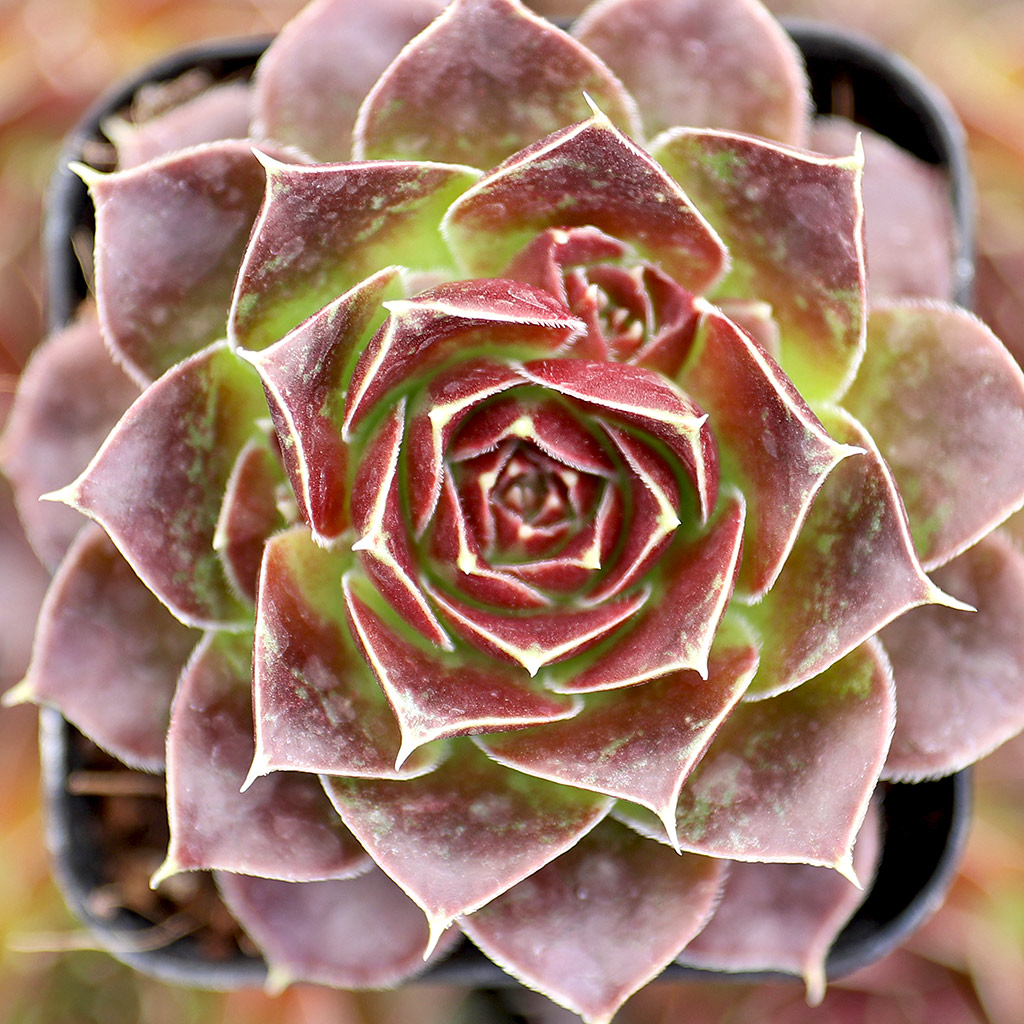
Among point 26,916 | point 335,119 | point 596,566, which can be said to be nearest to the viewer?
point 596,566

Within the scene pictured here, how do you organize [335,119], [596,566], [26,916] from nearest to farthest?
[596,566] → [335,119] → [26,916]

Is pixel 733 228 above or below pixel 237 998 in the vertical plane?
above

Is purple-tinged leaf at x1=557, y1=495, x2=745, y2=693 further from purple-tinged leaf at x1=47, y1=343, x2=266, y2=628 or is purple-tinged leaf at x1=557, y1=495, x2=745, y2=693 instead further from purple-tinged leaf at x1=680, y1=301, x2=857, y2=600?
purple-tinged leaf at x1=47, y1=343, x2=266, y2=628

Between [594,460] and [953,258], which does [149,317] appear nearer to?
[594,460]

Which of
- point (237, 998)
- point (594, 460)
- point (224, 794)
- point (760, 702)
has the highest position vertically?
point (594, 460)

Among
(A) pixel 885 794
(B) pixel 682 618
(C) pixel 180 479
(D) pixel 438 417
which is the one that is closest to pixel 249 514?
(C) pixel 180 479

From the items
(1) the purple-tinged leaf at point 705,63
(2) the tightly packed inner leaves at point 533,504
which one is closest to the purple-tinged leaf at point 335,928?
(2) the tightly packed inner leaves at point 533,504

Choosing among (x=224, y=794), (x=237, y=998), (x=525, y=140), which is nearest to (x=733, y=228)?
(x=525, y=140)
